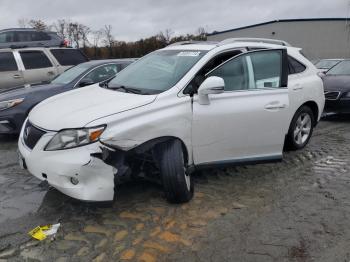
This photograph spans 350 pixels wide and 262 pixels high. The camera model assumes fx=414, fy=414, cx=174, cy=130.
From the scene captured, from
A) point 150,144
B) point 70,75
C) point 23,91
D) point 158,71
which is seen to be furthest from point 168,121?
point 70,75

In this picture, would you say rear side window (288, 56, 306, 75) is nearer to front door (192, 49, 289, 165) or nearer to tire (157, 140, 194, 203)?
front door (192, 49, 289, 165)

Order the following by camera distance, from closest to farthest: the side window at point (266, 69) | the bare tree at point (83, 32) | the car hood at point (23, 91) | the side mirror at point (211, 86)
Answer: the side mirror at point (211, 86), the side window at point (266, 69), the car hood at point (23, 91), the bare tree at point (83, 32)

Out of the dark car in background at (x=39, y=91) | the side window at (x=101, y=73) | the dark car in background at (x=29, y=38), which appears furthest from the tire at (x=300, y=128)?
the dark car in background at (x=29, y=38)

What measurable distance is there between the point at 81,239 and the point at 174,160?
1139mm

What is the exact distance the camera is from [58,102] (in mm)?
4602

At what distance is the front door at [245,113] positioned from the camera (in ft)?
14.6

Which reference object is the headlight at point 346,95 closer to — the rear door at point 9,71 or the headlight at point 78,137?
the headlight at point 78,137

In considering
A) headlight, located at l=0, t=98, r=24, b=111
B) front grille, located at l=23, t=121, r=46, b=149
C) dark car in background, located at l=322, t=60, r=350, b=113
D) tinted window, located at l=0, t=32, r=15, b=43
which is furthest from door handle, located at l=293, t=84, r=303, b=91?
Answer: tinted window, located at l=0, t=32, r=15, b=43

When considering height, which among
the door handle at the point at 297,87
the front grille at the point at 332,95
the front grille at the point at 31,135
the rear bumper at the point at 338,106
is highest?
the door handle at the point at 297,87

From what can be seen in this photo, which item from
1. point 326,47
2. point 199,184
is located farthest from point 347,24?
point 199,184

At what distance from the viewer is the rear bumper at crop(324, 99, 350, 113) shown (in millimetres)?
9062

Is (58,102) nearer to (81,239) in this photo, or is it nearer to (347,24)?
(81,239)

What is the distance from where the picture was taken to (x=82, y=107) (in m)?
4.14

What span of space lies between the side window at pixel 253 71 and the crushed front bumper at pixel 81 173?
5.58ft
